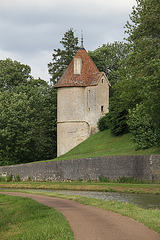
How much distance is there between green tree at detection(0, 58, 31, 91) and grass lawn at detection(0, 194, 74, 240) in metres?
48.8

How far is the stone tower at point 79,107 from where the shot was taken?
57688 millimetres

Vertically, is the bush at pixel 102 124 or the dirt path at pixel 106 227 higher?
the bush at pixel 102 124

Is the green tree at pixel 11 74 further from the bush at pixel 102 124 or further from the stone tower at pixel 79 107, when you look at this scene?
the bush at pixel 102 124

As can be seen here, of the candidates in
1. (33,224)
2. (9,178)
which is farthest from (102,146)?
(33,224)

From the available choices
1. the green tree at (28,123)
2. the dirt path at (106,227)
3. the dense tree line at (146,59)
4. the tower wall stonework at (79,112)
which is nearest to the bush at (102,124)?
the tower wall stonework at (79,112)

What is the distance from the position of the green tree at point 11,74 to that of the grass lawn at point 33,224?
4884 centimetres

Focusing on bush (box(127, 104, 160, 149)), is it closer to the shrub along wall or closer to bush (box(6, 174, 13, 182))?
the shrub along wall

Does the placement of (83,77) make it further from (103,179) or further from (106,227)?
(106,227)

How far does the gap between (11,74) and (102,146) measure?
23.4 meters

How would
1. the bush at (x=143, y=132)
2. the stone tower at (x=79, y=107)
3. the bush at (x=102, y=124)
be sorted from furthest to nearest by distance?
1. the stone tower at (x=79, y=107)
2. the bush at (x=102, y=124)
3. the bush at (x=143, y=132)

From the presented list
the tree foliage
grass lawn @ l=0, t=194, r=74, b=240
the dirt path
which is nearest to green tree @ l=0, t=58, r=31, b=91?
the tree foliage

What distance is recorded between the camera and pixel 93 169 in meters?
34.6

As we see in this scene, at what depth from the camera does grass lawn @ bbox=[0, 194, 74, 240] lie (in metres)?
9.88

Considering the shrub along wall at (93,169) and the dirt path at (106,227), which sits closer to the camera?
the dirt path at (106,227)
